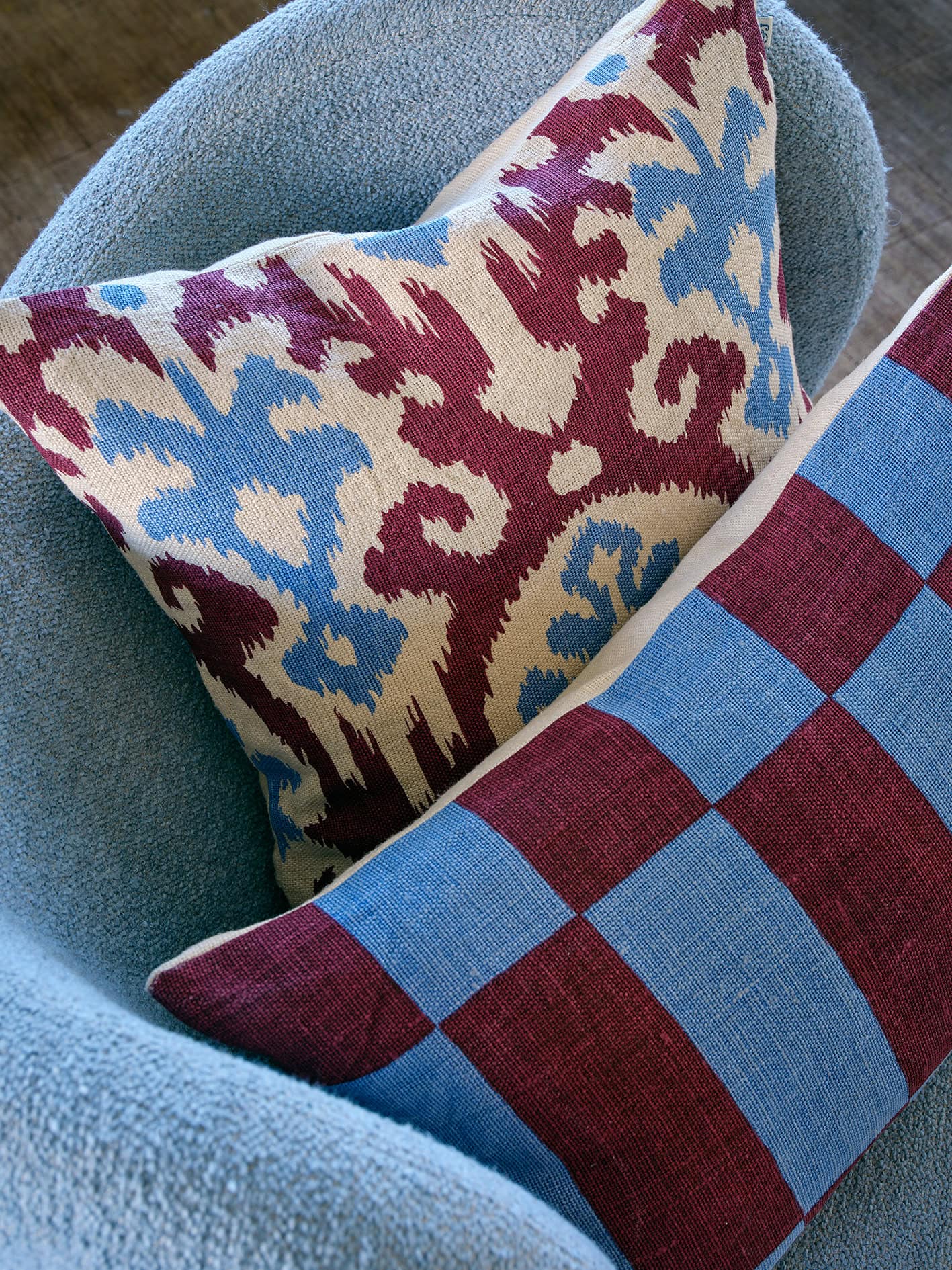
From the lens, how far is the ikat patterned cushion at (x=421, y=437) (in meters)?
0.52

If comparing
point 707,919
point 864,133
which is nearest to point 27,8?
point 864,133

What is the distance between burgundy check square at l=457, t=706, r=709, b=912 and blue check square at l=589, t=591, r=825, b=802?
0.4 inches

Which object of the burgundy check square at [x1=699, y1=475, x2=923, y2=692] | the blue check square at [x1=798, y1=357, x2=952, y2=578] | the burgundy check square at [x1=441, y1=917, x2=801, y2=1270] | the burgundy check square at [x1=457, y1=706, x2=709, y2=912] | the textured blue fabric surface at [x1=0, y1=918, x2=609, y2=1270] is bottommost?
the burgundy check square at [x1=441, y1=917, x2=801, y2=1270]

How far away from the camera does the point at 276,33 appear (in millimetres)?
719

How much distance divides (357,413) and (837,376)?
111 cm

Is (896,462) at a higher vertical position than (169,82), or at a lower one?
lower

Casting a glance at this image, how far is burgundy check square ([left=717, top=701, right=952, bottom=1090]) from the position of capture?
49 centimetres

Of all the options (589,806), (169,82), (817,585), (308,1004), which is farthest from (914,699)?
(169,82)

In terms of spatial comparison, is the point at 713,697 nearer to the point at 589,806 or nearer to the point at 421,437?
the point at 589,806

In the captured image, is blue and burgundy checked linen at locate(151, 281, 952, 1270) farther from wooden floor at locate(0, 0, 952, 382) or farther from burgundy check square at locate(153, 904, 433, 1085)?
wooden floor at locate(0, 0, 952, 382)

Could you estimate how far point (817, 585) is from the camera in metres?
0.54

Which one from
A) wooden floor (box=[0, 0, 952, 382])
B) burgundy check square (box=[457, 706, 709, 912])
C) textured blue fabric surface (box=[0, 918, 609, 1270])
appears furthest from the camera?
wooden floor (box=[0, 0, 952, 382])

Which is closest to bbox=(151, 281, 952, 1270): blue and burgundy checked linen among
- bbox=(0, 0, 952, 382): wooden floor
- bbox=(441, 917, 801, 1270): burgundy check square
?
bbox=(441, 917, 801, 1270): burgundy check square

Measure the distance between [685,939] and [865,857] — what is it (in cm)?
9
